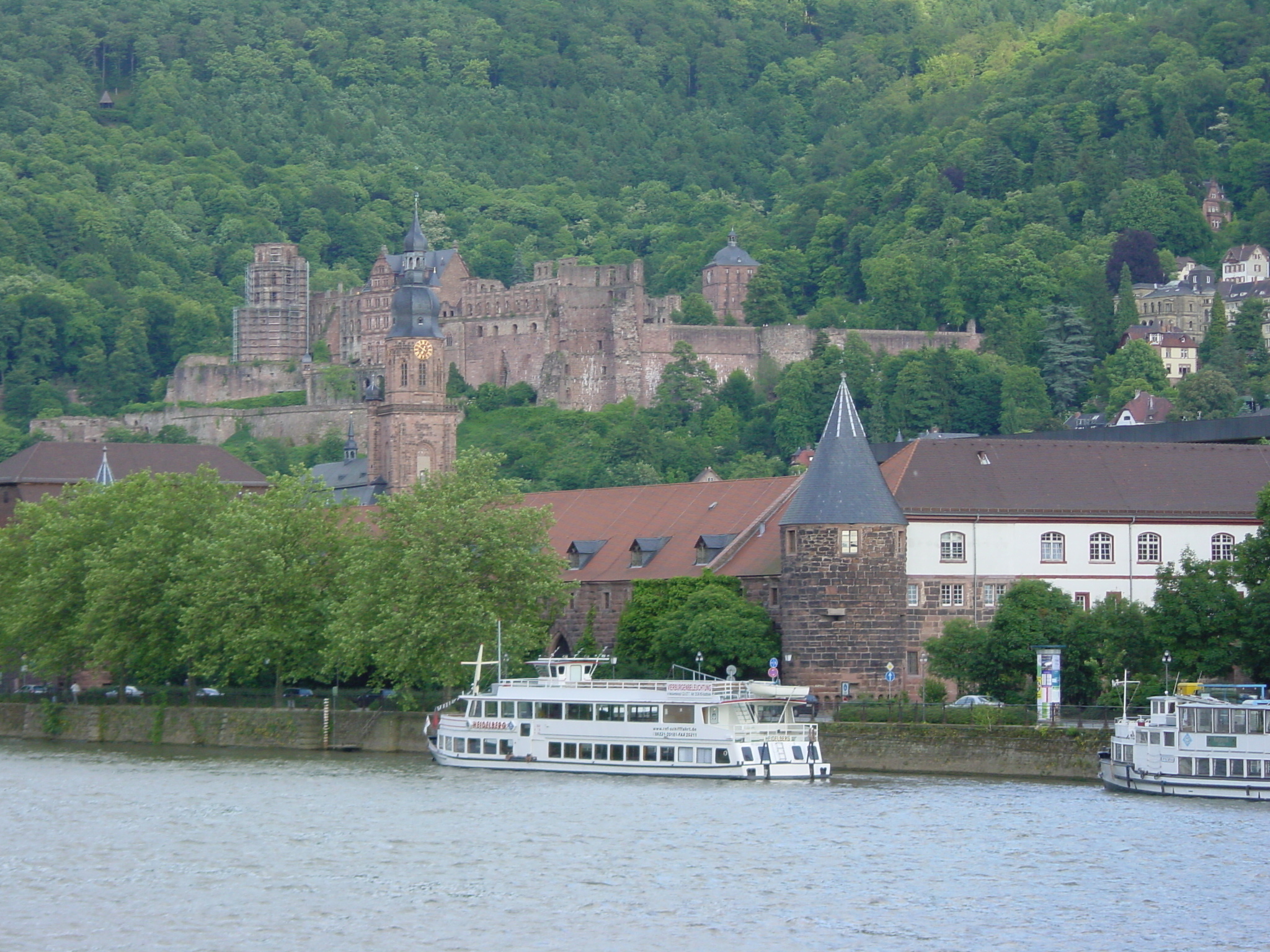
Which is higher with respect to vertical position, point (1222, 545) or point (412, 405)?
point (412, 405)

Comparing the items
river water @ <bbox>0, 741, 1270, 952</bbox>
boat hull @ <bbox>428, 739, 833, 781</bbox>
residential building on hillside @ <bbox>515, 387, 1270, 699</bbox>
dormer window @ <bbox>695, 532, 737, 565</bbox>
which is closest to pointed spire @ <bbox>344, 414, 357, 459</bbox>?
residential building on hillside @ <bbox>515, 387, 1270, 699</bbox>

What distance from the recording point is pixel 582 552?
8325 cm

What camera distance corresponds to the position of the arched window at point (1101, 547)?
74812 mm

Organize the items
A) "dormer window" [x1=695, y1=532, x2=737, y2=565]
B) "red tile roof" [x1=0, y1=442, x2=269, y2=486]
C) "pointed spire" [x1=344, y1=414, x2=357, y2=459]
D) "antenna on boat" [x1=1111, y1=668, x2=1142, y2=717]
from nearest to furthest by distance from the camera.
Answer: "antenna on boat" [x1=1111, y1=668, x2=1142, y2=717], "dormer window" [x1=695, y1=532, x2=737, y2=565], "red tile roof" [x1=0, y1=442, x2=269, y2=486], "pointed spire" [x1=344, y1=414, x2=357, y2=459]

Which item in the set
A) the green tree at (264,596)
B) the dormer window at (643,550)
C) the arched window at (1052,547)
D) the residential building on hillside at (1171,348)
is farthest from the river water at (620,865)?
the residential building on hillside at (1171,348)

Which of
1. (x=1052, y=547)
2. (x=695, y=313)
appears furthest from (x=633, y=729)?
(x=695, y=313)

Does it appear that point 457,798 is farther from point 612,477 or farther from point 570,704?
point 612,477

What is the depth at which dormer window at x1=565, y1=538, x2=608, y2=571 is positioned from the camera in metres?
83.0

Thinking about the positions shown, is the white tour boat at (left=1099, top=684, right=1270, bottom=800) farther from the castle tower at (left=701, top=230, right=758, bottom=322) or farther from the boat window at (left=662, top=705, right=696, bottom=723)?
the castle tower at (left=701, top=230, right=758, bottom=322)

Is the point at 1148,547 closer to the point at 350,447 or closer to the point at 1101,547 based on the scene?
the point at 1101,547

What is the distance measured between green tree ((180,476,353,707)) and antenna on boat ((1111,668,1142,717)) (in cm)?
2265

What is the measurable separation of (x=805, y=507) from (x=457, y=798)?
16.0 m

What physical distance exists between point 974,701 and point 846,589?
17.0 feet

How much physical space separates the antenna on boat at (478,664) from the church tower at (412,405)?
57754 mm
